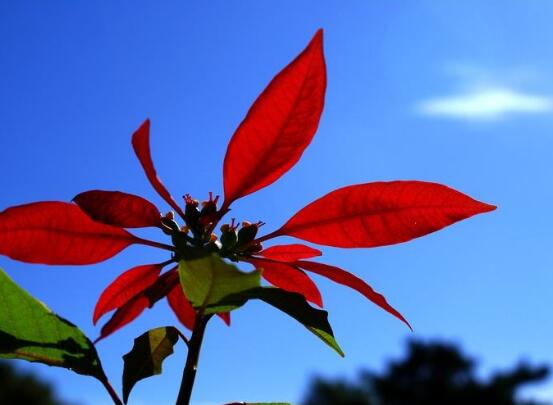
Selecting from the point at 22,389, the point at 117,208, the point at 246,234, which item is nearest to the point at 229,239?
the point at 246,234

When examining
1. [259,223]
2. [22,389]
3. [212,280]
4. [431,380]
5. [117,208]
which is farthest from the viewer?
[431,380]

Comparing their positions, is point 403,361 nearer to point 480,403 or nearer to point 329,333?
point 480,403

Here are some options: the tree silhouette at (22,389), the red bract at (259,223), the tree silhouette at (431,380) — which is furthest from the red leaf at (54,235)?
the tree silhouette at (431,380)

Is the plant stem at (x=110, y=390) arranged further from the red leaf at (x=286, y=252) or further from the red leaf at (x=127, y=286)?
the red leaf at (x=286, y=252)

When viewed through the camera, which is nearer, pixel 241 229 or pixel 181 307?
pixel 241 229

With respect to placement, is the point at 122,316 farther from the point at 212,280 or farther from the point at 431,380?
the point at 431,380

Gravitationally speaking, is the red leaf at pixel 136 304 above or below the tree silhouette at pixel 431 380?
below

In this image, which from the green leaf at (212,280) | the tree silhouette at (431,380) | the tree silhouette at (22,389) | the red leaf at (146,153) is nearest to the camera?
the green leaf at (212,280)
